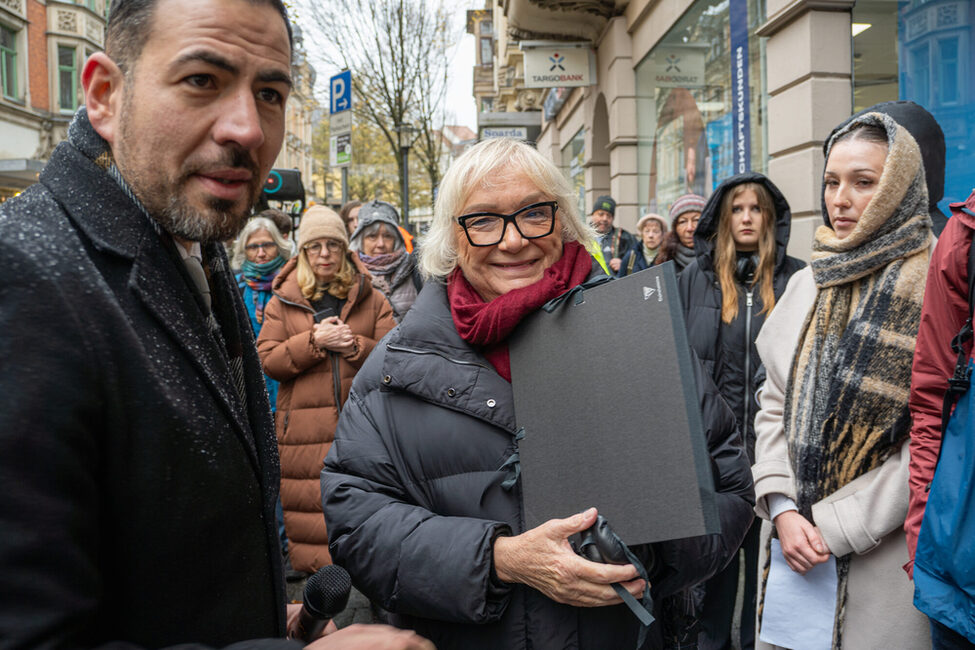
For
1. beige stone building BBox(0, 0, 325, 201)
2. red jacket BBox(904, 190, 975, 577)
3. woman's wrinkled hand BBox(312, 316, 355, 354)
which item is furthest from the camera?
beige stone building BBox(0, 0, 325, 201)

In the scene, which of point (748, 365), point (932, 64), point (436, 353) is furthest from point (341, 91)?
point (436, 353)

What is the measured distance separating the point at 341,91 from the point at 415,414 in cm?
1069

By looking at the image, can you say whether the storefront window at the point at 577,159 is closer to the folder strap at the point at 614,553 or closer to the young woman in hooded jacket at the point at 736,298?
the young woman in hooded jacket at the point at 736,298

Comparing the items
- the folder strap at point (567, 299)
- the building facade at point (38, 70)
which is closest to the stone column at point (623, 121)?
the folder strap at point (567, 299)

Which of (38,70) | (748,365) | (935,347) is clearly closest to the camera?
(935,347)

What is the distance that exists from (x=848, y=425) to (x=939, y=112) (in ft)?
10.0

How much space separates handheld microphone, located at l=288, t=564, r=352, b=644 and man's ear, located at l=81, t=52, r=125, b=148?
874mm

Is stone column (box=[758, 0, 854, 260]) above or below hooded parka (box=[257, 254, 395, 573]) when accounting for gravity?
above

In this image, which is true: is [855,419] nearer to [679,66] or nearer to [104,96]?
[104,96]

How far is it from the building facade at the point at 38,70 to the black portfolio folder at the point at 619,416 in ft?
99.3

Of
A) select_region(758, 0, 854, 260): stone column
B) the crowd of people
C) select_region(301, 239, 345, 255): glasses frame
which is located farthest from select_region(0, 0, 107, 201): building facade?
the crowd of people

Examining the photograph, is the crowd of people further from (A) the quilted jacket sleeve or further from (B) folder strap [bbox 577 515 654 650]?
(A) the quilted jacket sleeve

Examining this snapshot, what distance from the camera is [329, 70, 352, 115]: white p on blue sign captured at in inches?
443

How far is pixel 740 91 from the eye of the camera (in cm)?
693
